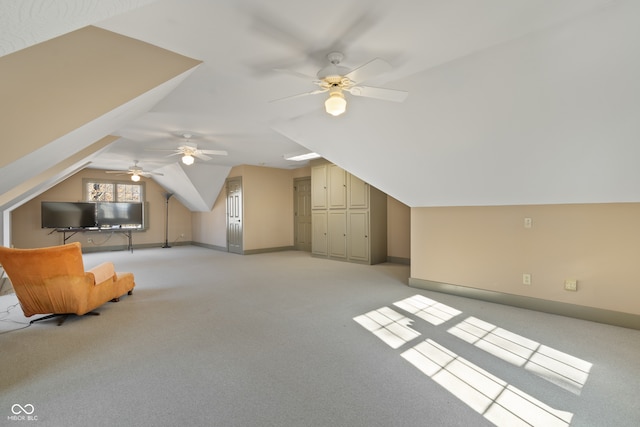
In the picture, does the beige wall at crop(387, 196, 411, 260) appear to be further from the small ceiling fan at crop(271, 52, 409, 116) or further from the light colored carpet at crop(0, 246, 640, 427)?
the small ceiling fan at crop(271, 52, 409, 116)

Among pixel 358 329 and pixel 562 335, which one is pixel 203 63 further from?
pixel 562 335

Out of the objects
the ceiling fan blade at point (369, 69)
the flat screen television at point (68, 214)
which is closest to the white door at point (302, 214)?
the flat screen television at point (68, 214)

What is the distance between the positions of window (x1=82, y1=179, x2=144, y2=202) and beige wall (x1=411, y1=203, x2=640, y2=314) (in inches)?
371

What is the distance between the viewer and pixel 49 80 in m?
1.90

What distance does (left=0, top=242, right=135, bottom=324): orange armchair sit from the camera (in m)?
2.98

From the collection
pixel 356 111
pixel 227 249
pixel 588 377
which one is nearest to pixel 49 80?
pixel 356 111

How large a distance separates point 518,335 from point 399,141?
248 cm

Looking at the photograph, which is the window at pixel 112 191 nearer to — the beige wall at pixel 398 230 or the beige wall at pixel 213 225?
the beige wall at pixel 213 225

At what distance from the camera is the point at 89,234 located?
30.0ft

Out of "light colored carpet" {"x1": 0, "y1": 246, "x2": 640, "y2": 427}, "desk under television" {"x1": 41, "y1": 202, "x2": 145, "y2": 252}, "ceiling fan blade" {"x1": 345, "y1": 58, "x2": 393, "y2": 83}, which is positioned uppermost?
"ceiling fan blade" {"x1": 345, "y1": 58, "x2": 393, "y2": 83}

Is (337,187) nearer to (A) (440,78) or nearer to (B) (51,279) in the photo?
(A) (440,78)

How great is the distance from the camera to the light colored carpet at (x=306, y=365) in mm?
1846

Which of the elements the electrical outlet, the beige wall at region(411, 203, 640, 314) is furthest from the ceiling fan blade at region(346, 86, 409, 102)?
the electrical outlet

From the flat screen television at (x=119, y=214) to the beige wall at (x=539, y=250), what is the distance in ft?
29.5
